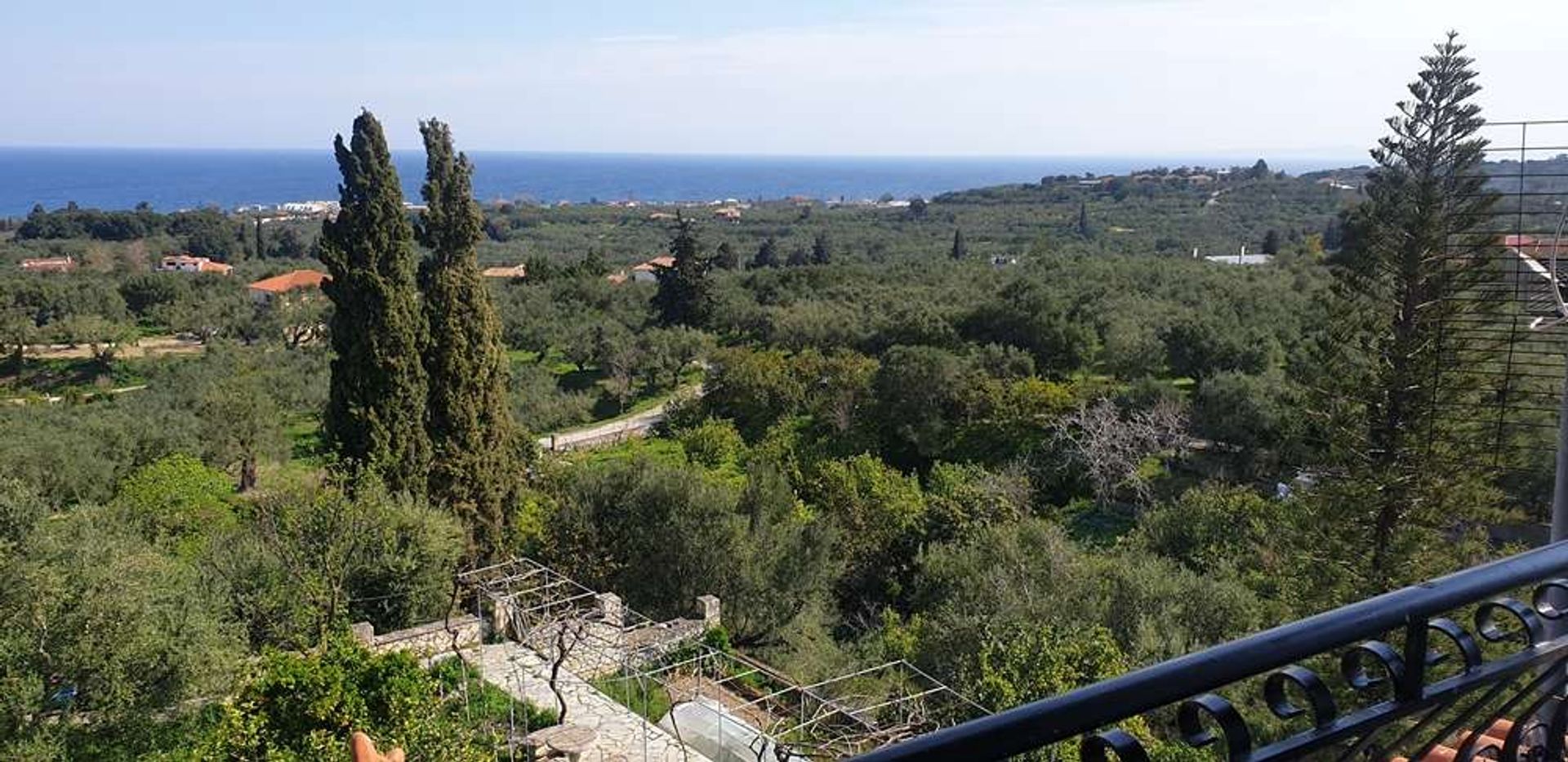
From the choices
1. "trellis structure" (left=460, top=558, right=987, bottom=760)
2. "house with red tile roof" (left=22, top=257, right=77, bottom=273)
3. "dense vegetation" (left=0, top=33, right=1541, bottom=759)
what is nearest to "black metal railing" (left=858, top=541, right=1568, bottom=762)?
"dense vegetation" (left=0, top=33, right=1541, bottom=759)

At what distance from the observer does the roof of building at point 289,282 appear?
4024cm

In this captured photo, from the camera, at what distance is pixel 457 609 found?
13633 millimetres

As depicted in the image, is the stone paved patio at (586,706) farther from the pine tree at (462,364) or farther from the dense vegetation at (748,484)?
the pine tree at (462,364)

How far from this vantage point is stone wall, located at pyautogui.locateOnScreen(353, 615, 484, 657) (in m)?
11.3

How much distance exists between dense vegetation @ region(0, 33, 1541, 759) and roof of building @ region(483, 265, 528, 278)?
14.4 metres

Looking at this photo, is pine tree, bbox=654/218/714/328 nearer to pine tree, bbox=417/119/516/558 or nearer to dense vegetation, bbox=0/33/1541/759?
dense vegetation, bbox=0/33/1541/759

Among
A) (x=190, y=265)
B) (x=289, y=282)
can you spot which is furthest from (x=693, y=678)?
(x=190, y=265)

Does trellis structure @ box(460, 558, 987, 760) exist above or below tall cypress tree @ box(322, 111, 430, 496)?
below

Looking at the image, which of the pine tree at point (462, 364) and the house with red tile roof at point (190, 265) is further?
the house with red tile roof at point (190, 265)

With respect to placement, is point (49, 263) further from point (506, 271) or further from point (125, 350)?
Result: point (125, 350)

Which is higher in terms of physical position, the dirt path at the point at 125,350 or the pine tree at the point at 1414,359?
the pine tree at the point at 1414,359

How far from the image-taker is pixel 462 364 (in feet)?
46.9

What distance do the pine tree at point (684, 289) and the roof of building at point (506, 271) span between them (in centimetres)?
980

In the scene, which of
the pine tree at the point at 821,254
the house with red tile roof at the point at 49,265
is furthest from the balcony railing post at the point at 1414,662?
the pine tree at the point at 821,254
